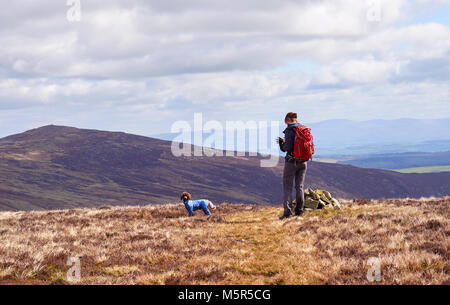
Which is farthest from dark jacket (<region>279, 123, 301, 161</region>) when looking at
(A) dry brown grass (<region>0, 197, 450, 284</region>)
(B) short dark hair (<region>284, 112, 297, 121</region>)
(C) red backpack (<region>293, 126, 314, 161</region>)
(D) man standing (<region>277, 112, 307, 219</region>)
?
(A) dry brown grass (<region>0, 197, 450, 284</region>)

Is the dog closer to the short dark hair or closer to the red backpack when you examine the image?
the red backpack

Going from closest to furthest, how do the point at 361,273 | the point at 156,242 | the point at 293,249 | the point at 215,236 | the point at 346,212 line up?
the point at 361,273 < the point at 293,249 < the point at 156,242 < the point at 215,236 < the point at 346,212

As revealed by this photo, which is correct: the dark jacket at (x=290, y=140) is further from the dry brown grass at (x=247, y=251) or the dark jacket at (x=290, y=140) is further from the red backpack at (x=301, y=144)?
the dry brown grass at (x=247, y=251)

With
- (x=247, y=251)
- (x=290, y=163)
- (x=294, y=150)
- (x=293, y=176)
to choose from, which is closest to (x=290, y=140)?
(x=294, y=150)

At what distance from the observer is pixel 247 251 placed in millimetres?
10336

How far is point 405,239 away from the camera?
10383mm

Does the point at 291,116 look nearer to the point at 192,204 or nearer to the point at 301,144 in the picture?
the point at 301,144

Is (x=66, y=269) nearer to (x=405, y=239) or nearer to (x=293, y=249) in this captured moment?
(x=293, y=249)

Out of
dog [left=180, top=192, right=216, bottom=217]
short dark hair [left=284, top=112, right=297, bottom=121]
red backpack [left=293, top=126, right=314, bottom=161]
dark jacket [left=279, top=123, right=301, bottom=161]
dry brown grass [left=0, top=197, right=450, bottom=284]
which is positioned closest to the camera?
dry brown grass [left=0, top=197, right=450, bottom=284]

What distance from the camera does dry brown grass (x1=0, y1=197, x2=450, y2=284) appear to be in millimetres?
7895

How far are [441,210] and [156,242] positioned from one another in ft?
35.0

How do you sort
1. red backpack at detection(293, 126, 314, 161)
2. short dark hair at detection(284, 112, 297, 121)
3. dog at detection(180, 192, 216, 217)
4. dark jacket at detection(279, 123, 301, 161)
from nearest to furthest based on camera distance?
red backpack at detection(293, 126, 314, 161)
dark jacket at detection(279, 123, 301, 161)
short dark hair at detection(284, 112, 297, 121)
dog at detection(180, 192, 216, 217)

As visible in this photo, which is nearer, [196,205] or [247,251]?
[247,251]
